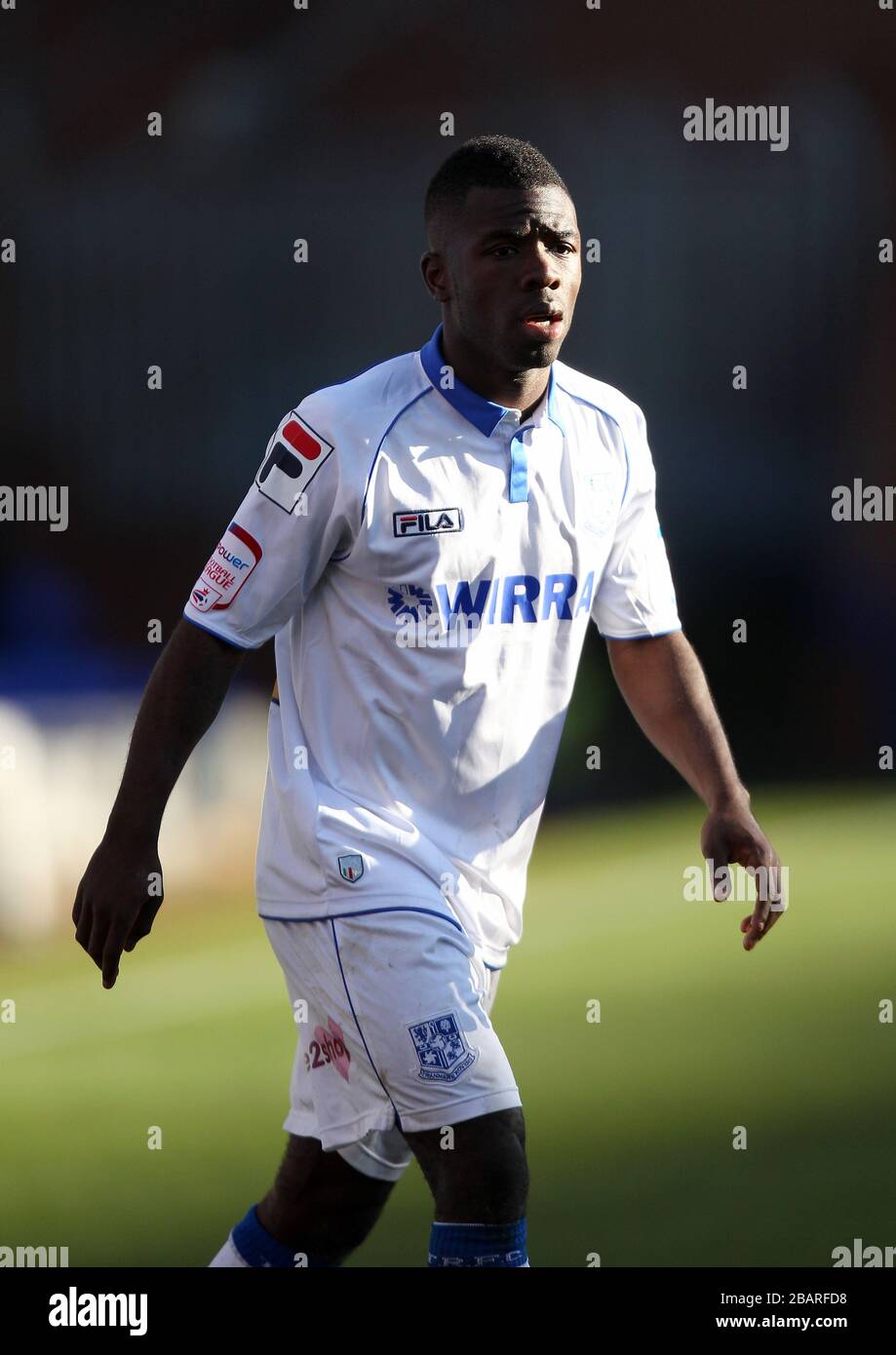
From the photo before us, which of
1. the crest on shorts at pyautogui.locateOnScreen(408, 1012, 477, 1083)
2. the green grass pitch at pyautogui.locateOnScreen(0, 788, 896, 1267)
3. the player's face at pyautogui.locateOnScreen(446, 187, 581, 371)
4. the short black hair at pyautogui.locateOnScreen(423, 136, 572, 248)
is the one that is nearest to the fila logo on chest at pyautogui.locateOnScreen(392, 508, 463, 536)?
the player's face at pyautogui.locateOnScreen(446, 187, 581, 371)

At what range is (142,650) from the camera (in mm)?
7539

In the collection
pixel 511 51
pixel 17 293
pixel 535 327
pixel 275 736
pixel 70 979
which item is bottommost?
pixel 70 979

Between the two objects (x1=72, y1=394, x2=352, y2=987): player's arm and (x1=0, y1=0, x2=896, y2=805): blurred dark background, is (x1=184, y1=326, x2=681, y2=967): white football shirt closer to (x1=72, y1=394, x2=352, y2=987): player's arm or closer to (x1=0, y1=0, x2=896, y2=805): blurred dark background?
(x1=72, y1=394, x2=352, y2=987): player's arm

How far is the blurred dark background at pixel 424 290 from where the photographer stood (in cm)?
757

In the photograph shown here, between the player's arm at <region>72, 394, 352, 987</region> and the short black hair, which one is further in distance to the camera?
the short black hair

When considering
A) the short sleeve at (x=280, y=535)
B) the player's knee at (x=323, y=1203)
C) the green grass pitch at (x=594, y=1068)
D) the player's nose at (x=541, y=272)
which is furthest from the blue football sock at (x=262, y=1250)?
the player's nose at (x=541, y=272)

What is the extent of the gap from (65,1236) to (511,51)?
5.40 meters

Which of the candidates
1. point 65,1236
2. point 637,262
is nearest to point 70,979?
point 65,1236

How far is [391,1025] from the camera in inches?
116

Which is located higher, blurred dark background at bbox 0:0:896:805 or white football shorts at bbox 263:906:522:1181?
blurred dark background at bbox 0:0:896:805

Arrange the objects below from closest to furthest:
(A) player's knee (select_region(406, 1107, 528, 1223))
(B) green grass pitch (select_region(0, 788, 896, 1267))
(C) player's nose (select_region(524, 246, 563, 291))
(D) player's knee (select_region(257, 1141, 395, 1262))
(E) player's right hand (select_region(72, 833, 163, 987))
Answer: (A) player's knee (select_region(406, 1107, 528, 1223)) < (E) player's right hand (select_region(72, 833, 163, 987)) < (C) player's nose (select_region(524, 246, 563, 291)) < (D) player's knee (select_region(257, 1141, 395, 1262)) < (B) green grass pitch (select_region(0, 788, 896, 1267))

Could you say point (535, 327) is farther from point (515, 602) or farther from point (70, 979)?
point (70, 979)

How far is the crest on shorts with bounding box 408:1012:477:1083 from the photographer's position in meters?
2.89

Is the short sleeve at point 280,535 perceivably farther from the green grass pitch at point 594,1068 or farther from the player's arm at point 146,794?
the green grass pitch at point 594,1068
